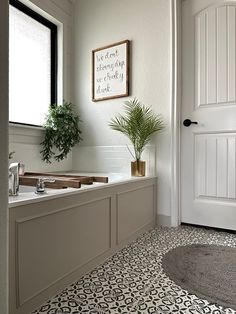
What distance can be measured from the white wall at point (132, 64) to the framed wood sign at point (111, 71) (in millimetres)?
61

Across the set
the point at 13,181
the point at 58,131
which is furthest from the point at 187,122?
the point at 13,181

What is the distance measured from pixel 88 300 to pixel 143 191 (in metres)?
1.04

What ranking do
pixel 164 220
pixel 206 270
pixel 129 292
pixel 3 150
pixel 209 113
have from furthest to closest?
pixel 164 220
pixel 209 113
pixel 206 270
pixel 129 292
pixel 3 150

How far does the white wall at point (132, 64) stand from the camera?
220cm

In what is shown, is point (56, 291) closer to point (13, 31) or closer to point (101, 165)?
point (101, 165)

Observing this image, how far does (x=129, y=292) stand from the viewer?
1.15m

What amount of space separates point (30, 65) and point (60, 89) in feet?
1.30

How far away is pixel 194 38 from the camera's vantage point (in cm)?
216

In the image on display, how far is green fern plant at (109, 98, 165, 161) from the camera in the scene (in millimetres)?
2092

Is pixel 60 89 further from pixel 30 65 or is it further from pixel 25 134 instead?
pixel 25 134

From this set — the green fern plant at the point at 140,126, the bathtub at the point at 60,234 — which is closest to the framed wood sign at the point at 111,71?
the green fern plant at the point at 140,126

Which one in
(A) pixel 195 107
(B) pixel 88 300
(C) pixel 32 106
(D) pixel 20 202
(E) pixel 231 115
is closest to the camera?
(D) pixel 20 202

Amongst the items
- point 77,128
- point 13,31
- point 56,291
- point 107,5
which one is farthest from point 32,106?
point 56,291

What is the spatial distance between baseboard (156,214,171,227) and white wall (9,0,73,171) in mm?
1160
